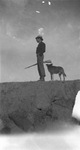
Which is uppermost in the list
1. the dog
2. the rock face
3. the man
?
→ the man

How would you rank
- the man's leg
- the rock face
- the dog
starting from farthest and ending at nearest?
1. the dog
2. the man's leg
3. the rock face

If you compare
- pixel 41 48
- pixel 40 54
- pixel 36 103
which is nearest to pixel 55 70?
pixel 40 54

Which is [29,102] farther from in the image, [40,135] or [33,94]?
[40,135]

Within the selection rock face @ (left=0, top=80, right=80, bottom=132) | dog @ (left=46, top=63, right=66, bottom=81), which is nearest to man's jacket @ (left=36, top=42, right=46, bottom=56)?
dog @ (left=46, top=63, right=66, bottom=81)

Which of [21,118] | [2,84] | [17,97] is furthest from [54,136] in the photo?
[2,84]

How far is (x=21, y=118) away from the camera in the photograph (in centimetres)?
887

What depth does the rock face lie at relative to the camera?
8781 mm

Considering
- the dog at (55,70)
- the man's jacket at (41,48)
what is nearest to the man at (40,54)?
the man's jacket at (41,48)

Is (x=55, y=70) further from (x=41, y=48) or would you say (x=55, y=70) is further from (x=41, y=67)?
(x=41, y=48)

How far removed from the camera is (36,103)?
8.96 meters

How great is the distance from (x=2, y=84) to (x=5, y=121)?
4.42 ft

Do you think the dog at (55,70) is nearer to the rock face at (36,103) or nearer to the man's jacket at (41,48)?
the man's jacket at (41,48)

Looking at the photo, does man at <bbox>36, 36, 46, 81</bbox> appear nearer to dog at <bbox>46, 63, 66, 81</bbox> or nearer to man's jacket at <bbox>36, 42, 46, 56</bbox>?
man's jacket at <bbox>36, 42, 46, 56</bbox>

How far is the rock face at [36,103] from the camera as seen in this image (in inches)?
346
